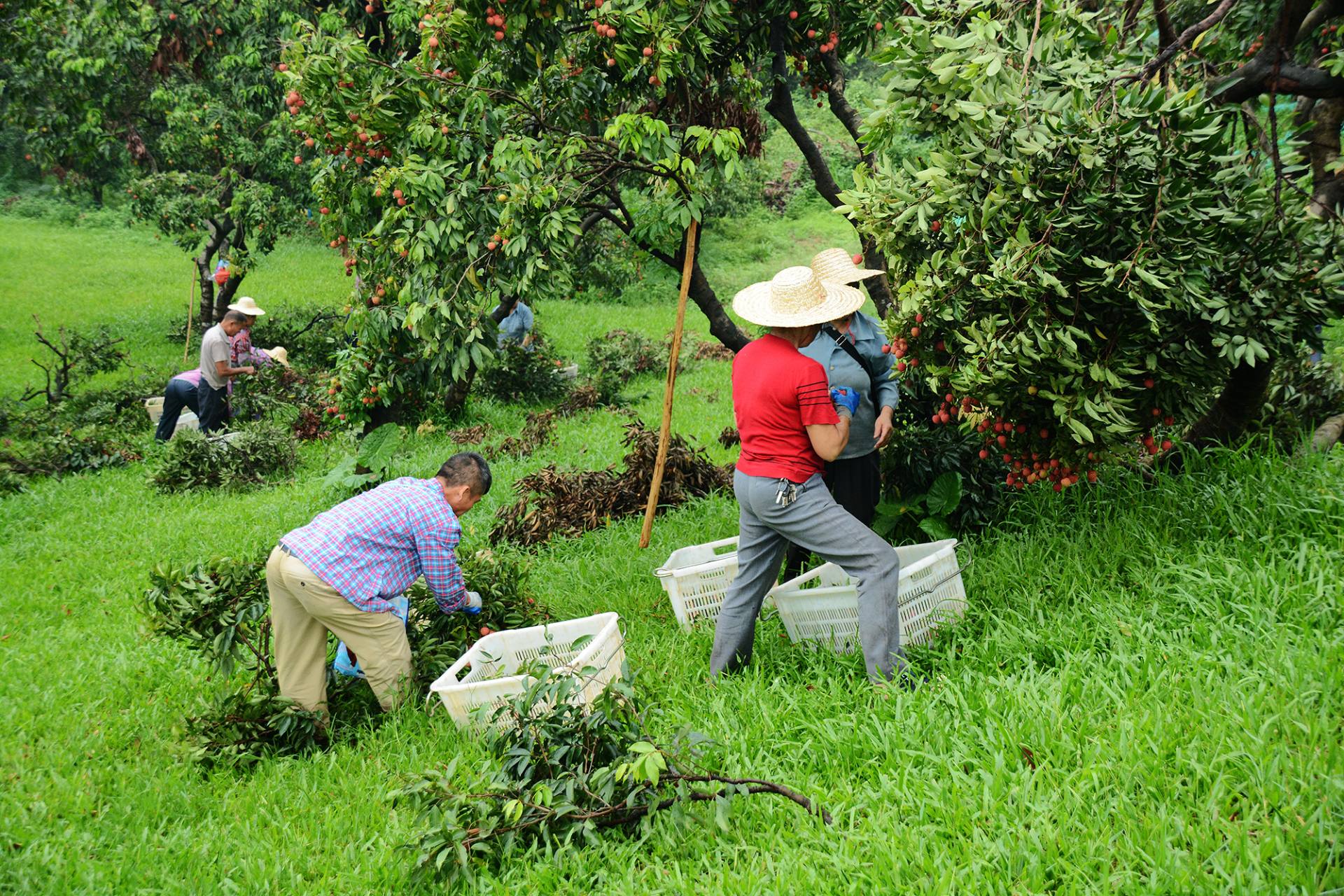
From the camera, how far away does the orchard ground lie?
2762mm

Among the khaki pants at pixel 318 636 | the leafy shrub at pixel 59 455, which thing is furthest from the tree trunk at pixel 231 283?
the khaki pants at pixel 318 636

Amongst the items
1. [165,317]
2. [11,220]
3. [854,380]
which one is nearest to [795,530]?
[854,380]

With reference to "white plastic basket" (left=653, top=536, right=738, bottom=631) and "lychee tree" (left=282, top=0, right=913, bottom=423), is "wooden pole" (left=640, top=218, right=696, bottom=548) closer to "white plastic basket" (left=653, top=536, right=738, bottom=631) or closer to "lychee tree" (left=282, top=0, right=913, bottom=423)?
"lychee tree" (left=282, top=0, right=913, bottom=423)

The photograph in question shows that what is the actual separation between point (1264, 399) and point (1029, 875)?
3265 millimetres

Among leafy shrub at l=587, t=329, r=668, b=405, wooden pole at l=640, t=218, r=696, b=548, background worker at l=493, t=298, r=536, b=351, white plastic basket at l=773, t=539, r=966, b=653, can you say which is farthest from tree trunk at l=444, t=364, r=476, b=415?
white plastic basket at l=773, t=539, r=966, b=653

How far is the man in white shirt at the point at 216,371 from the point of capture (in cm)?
967

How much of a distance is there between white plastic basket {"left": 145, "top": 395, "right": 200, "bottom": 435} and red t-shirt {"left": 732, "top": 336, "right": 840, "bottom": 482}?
28.7 ft

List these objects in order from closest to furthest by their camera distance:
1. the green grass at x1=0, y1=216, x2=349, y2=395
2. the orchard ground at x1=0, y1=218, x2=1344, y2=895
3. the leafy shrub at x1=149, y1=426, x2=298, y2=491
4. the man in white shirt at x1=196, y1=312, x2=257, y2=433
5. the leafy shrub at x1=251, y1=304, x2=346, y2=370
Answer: the orchard ground at x1=0, y1=218, x2=1344, y2=895 → the leafy shrub at x1=149, y1=426, x2=298, y2=491 → the man in white shirt at x1=196, y1=312, x2=257, y2=433 → the leafy shrub at x1=251, y1=304, x2=346, y2=370 → the green grass at x1=0, y1=216, x2=349, y2=395

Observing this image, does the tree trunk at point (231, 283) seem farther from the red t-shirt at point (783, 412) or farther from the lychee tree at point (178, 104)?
the red t-shirt at point (783, 412)

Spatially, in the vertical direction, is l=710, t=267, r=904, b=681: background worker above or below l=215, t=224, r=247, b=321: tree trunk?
above

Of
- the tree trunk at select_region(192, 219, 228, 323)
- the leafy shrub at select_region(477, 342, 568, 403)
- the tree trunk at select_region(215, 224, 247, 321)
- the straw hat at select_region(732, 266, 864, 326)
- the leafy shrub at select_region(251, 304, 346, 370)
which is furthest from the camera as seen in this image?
the tree trunk at select_region(192, 219, 228, 323)

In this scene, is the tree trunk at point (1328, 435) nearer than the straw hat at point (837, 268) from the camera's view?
Yes

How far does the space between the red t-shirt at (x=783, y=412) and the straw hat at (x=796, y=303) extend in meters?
0.13

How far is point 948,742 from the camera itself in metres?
3.37
